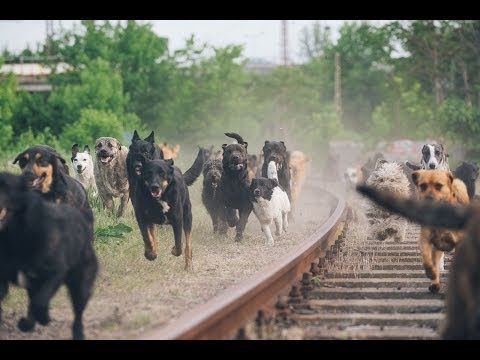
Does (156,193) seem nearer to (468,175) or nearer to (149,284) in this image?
(149,284)

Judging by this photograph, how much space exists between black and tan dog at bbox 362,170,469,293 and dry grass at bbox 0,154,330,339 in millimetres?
1989

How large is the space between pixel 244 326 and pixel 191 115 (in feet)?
129

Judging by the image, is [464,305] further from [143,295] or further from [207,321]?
[143,295]

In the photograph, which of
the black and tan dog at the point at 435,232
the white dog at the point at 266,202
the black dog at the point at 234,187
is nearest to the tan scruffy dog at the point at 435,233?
the black and tan dog at the point at 435,232

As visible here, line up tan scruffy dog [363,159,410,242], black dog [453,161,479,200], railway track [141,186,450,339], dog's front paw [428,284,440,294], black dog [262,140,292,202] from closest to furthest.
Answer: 1. railway track [141,186,450,339]
2. dog's front paw [428,284,440,294]
3. tan scruffy dog [363,159,410,242]
4. black dog [453,161,479,200]
5. black dog [262,140,292,202]

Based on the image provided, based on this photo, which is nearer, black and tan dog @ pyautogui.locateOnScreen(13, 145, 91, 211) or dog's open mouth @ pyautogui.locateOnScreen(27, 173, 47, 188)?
dog's open mouth @ pyautogui.locateOnScreen(27, 173, 47, 188)

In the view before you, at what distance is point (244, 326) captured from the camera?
24.1 ft

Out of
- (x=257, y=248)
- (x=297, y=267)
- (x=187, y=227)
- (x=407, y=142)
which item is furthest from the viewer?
(x=407, y=142)

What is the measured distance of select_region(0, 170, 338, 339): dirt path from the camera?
7883 millimetres

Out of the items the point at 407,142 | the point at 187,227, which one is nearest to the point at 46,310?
the point at 187,227

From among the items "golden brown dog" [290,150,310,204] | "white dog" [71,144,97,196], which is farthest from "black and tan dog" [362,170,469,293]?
"golden brown dog" [290,150,310,204]

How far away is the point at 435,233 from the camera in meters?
9.41

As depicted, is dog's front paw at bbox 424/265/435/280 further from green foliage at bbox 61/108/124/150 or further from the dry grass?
green foliage at bbox 61/108/124/150
